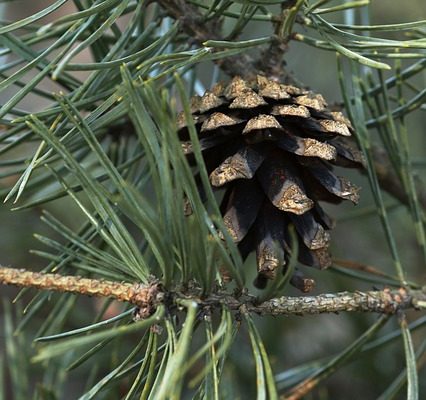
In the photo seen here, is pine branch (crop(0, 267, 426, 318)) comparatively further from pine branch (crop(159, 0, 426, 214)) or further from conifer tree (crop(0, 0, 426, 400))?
pine branch (crop(159, 0, 426, 214))

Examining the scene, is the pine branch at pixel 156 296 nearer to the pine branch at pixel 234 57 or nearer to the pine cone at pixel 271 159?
the pine cone at pixel 271 159

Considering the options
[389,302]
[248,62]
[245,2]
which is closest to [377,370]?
[389,302]

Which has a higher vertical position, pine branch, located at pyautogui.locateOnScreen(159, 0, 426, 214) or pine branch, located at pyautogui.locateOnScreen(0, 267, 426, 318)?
pine branch, located at pyautogui.locateOnScreen(159, 0, 426, 214)

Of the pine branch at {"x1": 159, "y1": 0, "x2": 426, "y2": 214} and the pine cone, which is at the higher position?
the pine branch at {"x1": 159, "y1": 0, "x2": 426, "y2": 214}

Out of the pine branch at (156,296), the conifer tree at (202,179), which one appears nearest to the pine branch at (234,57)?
the conifer tree at (202,179)

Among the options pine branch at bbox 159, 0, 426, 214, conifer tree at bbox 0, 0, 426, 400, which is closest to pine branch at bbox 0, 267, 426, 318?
conifer tree at bbox 0, 0, 426, 400

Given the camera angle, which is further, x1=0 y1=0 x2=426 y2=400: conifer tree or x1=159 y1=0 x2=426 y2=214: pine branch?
x1=159 y1=0 x2=426 y2=214: pine branch

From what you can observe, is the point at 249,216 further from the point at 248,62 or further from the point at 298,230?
the point at 248,62

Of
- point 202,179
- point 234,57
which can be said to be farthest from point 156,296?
point 234,57

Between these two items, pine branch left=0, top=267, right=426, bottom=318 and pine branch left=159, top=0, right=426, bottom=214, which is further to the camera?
pine branch left=159, top=0, right=426, bottom=214
